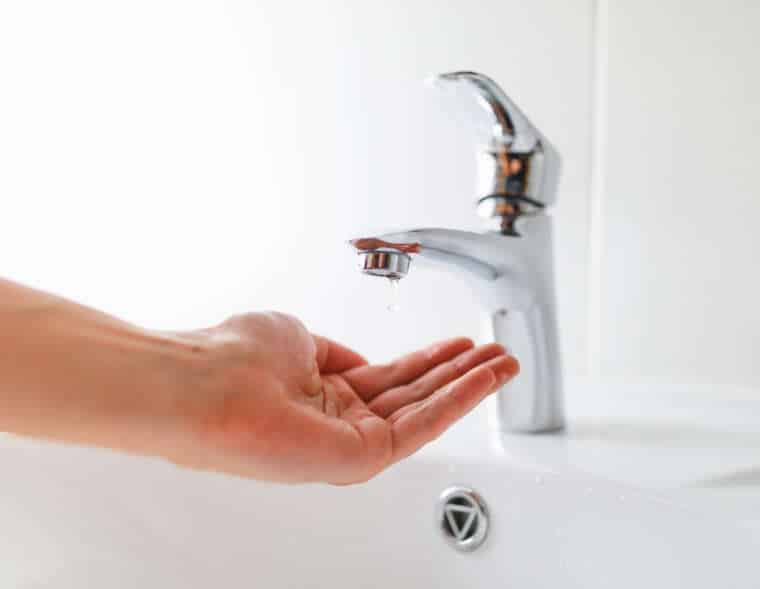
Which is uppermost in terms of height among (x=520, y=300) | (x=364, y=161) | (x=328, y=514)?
(x=364, y=161)

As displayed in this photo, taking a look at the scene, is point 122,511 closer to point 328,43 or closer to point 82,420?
point 82,420

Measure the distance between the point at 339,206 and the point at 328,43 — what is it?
0.15 m

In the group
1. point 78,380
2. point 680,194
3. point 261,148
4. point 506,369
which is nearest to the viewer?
point 78,380

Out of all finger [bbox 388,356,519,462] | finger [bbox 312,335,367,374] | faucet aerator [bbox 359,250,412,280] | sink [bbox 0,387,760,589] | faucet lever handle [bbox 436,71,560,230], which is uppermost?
faucet lever handle [bbox 436,71,560,230]

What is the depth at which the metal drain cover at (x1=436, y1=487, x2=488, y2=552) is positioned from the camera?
0.44m

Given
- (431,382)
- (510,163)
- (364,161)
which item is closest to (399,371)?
(431,382)

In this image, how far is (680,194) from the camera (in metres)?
0.59

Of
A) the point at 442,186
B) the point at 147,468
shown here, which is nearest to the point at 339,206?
the point at 442,186

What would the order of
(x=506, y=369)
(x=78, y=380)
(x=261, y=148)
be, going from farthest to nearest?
(x=261, y=148)
(x=506, y=369)
(x=78, y=380)

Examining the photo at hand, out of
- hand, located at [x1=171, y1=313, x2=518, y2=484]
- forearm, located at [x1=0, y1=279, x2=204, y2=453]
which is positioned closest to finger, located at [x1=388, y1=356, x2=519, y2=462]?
hand, located at [x1=171, y1=313, x2=518, y2=484]

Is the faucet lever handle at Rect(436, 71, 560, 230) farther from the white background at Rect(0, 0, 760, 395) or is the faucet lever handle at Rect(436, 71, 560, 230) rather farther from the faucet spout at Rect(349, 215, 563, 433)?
the white background at Rect(0, 0, 760, 395)

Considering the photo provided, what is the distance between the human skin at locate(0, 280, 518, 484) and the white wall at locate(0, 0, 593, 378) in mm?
301

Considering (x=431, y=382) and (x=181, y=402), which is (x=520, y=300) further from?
(x=181, y=402)

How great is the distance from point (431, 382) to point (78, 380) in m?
0.21
